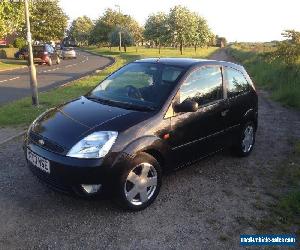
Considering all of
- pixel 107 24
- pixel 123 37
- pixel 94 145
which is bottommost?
pixel 123 37

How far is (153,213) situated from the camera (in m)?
4.37

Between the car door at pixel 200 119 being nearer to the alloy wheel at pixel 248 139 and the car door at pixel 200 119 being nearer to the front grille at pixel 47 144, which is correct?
the alloy wheel at pixel 248 139

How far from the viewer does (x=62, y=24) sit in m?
41.0

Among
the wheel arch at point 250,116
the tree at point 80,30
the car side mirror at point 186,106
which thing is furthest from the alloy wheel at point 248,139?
the tree at point 80,30

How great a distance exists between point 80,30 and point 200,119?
4463 inches

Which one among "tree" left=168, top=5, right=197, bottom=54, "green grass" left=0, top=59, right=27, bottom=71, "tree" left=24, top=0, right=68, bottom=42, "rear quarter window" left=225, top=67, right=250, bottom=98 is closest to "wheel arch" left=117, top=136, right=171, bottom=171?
"rear quarter window" left=225, top=67, right=250, bottom=98

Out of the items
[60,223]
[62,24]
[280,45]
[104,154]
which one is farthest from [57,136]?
[62,24]

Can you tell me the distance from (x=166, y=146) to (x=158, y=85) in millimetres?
908

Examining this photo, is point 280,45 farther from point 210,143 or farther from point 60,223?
point 60,223

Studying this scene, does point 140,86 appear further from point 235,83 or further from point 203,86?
point 235,83

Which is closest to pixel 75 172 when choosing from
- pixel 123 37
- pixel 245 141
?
pixel 245 141

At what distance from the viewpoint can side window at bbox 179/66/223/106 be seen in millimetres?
4957

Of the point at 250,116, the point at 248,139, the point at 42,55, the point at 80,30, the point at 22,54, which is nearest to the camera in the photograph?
the point at 250,116

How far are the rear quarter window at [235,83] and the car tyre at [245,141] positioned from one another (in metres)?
0.61
